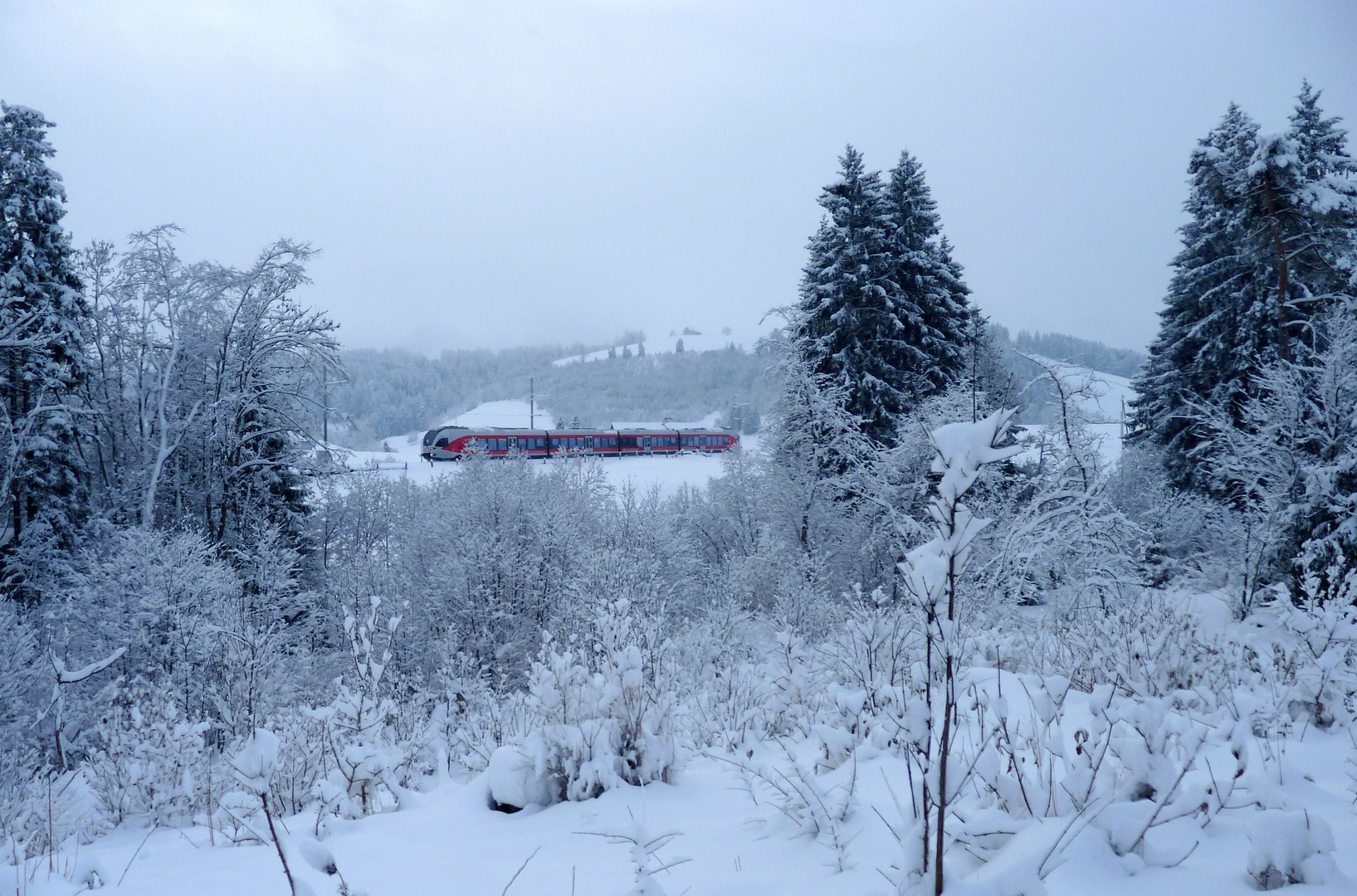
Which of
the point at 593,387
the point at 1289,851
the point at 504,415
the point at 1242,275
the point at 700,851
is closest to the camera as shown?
the point at 1289,851

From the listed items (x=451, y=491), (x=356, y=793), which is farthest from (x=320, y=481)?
(x=356, y=793)

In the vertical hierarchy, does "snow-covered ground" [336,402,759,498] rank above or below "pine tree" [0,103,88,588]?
below

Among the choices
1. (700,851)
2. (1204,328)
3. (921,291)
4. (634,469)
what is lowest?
(634,469)

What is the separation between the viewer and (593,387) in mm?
110500

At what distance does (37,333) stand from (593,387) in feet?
314

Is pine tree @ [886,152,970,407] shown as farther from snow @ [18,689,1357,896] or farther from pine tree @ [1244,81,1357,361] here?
snow @ [18,689,1357,896]

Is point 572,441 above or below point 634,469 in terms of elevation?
above

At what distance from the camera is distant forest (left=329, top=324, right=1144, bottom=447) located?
7475cm

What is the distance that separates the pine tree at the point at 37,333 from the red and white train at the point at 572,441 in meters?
19.7

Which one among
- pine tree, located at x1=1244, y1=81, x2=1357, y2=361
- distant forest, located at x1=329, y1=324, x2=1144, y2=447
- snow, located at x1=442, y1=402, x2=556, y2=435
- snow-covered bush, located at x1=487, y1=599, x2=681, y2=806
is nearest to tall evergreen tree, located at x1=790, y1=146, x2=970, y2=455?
pine tree, located at x1=1244, y1=81, x2=1357, y2=361

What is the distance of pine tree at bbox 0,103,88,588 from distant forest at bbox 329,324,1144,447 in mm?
45680

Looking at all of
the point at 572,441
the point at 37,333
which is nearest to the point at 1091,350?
the point at 572,441

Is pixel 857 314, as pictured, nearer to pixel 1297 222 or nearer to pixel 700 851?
pixel 1297 222

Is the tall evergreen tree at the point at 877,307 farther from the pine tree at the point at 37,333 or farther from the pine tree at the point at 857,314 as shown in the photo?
the pine tree at the point at 37,333
